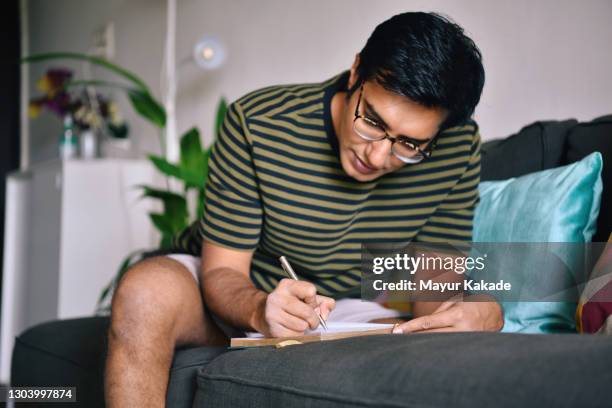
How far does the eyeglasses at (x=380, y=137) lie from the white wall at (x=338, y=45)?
600 millimetres

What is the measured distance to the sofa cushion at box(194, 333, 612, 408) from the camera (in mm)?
558

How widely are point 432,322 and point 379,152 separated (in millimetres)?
290

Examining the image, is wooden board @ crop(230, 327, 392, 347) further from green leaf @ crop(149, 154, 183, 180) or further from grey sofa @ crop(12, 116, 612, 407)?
green leaf @ crop(149, 154, 183, 180)

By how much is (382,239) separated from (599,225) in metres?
0.39

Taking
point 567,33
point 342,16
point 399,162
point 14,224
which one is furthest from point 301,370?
point 14,224

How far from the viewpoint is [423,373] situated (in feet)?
2.10

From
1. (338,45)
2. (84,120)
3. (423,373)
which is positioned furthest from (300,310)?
(84,120)

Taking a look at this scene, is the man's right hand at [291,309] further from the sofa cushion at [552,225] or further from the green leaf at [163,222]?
the green leaf at [163,222]

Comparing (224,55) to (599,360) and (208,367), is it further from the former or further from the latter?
(599,360)

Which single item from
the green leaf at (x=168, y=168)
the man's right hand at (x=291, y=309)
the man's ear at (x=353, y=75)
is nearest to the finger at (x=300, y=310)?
the man's right hand at (x=291, y=309)

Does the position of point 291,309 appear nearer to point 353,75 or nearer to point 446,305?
point 446,305

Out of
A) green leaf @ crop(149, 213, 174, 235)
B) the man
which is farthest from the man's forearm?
green leaf @ crop(149, 213, 174, 235)

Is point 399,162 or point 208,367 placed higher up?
point 399,162

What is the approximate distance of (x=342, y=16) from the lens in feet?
7.13
